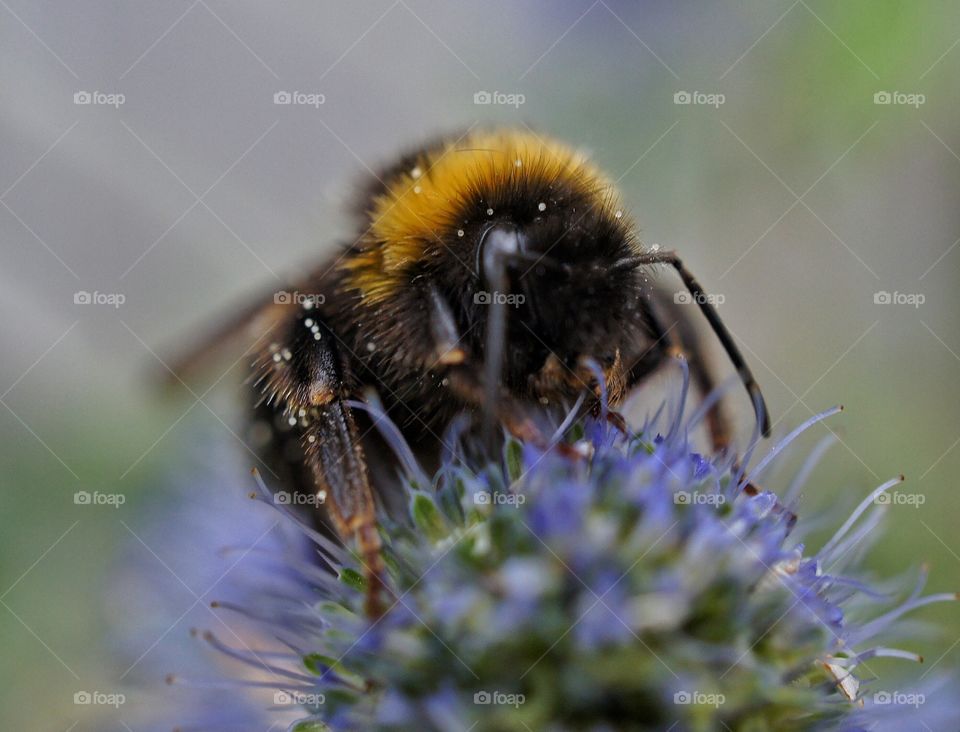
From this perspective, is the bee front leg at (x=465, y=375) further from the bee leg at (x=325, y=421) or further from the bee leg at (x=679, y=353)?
the bee leg at (x=679, y=353)

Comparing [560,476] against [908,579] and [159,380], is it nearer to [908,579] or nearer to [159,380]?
[159,380]

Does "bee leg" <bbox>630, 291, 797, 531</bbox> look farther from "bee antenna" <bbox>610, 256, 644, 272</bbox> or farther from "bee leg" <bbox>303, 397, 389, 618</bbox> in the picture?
"bee leg" <bbox>303, 397, 389, 618</bbox>

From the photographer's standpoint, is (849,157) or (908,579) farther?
(849,157)

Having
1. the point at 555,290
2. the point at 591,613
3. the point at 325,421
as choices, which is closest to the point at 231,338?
the point at 325,421

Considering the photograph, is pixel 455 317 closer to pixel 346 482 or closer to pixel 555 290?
pixel 555 290

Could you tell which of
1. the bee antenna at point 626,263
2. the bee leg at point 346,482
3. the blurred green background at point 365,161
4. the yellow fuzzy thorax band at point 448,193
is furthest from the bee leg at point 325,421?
the blurred green background at point 365,161

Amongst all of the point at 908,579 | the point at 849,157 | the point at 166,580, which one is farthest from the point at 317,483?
the point at 849,157

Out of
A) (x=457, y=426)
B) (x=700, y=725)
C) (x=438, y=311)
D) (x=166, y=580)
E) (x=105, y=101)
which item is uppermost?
(x=105, y=101)
